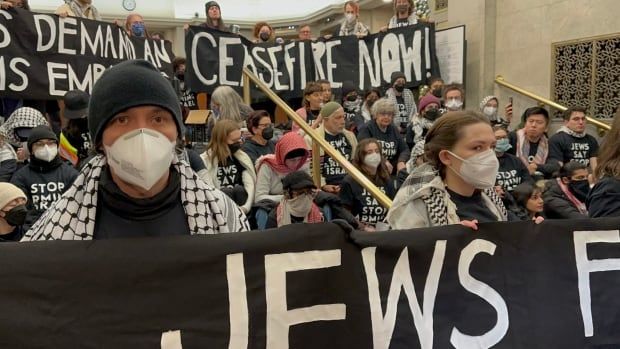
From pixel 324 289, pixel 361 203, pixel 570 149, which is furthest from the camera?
pixel 570 149

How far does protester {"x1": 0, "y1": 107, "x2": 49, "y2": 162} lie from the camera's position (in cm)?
528

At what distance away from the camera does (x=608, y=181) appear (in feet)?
8.63

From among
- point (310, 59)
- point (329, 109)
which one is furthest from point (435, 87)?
point (329, 109)

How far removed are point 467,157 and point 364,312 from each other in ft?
2.78

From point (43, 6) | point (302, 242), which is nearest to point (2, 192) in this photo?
point (302, 242)

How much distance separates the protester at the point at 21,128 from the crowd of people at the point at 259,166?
0.01m

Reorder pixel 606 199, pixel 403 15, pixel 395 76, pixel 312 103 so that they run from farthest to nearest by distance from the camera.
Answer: pixel 403 15
pixel 395 76
pixel 312 103
pixel 606 199

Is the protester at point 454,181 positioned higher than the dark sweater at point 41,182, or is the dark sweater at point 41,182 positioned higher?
the protester at point 454,181

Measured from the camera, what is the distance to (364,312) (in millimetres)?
1942

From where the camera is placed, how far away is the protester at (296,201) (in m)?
4.12

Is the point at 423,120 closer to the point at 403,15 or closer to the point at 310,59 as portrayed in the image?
the point at 310,59

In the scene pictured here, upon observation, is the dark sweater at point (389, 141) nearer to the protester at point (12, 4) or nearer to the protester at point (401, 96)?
the protester at point (401, 96)

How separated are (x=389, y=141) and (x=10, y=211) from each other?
3972 millimetres

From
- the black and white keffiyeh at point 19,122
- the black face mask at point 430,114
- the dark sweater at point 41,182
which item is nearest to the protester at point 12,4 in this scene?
the black and white keffiyeh at point 19,122
